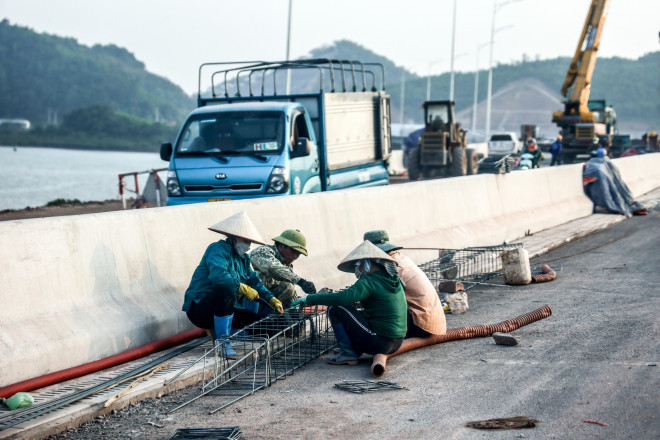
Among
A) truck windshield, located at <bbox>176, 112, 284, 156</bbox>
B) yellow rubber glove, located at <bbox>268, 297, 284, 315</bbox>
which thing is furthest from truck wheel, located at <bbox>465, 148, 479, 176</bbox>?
yellow rubber glove, located at <bbox>268, 297, 284, 315</bbox>

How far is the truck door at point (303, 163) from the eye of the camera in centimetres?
1414

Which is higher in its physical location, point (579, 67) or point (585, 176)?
point (579, 67)

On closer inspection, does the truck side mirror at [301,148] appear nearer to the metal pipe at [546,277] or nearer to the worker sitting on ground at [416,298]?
the metal pipe at [546,277]

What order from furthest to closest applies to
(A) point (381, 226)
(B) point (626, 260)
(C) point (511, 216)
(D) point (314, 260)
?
(C) point (511, 216) → (B) point (626, 260) → (A) point (381, 226) → (D) point (314, 260)

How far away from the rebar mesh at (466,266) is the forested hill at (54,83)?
6210 inches

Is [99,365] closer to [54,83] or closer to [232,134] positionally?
[232,134]

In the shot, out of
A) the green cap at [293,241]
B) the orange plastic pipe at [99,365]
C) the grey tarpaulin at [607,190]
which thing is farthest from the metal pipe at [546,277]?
the grey tarpaulin at [607,190]

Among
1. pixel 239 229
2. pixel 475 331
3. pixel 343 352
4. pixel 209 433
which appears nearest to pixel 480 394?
pixel 343 352

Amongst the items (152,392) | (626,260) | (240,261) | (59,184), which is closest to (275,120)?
(626,260)

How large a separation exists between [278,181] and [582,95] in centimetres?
3230

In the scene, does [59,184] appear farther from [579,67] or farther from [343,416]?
[343,416]

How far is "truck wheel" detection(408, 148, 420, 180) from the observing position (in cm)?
3447

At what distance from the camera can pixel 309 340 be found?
7.82 m

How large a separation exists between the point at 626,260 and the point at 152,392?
9122 millimetres
